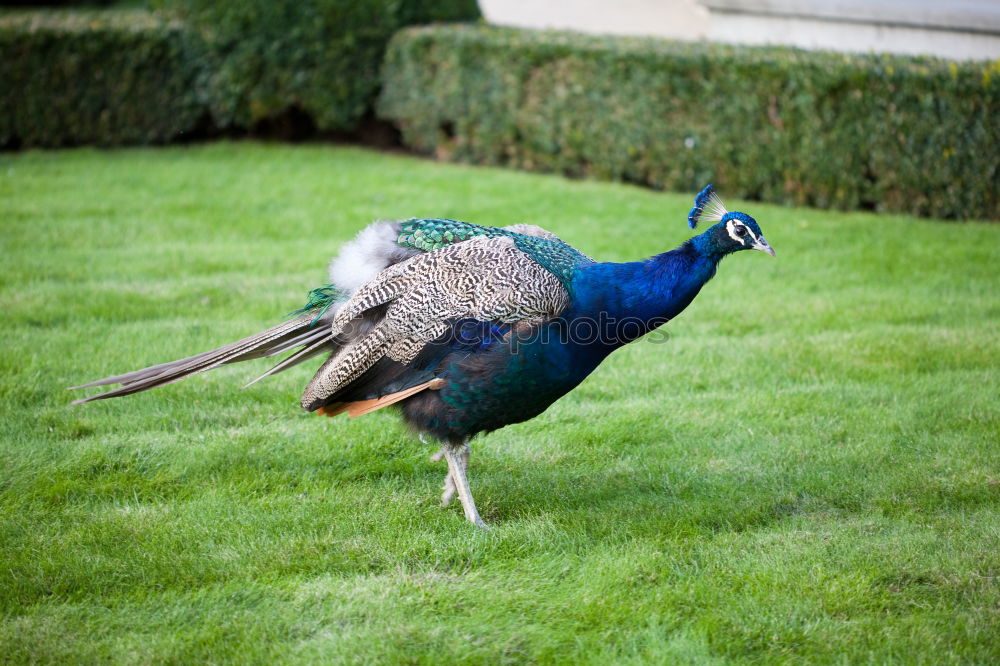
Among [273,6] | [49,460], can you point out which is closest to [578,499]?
[49,460]

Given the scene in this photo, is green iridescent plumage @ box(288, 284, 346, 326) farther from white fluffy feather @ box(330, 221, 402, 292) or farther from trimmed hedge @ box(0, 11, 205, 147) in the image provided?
trimmed hedge @ box(0, 11, 205, 147)

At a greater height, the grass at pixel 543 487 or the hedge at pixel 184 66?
the hedge at pixel 184 66

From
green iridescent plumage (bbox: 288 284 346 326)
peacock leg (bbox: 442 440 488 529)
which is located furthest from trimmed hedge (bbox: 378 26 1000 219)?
peacock leg (bbox: 442 440 488 529)

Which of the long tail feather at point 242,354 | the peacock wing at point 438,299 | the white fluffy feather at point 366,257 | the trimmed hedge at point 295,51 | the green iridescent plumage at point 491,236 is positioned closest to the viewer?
the peacock wing at point 438,299

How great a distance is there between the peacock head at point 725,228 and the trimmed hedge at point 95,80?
8261 millimetres

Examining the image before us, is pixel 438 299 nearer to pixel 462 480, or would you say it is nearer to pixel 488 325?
pixel 488 325

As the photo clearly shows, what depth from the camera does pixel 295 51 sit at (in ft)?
36.2

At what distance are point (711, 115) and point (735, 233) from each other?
18.3 ft

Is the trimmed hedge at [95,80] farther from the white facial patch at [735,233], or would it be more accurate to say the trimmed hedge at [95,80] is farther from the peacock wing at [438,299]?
the white facial patch at [735,233]

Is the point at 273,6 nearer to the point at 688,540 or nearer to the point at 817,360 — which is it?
the point at 817,360

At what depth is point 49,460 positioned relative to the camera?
4781mm

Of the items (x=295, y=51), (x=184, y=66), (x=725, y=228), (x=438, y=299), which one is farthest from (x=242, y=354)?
(x=184, y=66)

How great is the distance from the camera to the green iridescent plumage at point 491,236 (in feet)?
14.2

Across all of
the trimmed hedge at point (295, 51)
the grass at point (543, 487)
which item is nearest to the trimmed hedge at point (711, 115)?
the trimmed hedge at point (295, 51)
